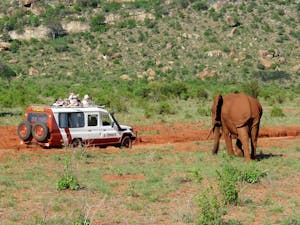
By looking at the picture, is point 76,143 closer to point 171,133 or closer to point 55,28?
point 171,133

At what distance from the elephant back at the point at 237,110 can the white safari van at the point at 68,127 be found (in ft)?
14.3

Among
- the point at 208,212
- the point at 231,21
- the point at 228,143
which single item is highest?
the point at 231,21

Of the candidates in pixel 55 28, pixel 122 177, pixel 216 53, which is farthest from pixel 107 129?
pixel 55 28

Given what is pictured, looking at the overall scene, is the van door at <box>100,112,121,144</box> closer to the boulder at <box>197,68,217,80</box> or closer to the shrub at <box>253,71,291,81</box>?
the boulder at <box>197,68,217,80</box>

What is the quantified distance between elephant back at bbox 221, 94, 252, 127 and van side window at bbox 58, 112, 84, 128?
4.77 meters

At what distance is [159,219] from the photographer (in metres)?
11.0

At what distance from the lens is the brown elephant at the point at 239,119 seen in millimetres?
17719

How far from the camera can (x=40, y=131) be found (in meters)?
19.1

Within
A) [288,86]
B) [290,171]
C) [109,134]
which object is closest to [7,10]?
[288,86]

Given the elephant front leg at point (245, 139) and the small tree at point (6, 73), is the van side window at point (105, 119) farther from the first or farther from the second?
the small tree at point (6, 73)

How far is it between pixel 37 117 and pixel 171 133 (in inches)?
348

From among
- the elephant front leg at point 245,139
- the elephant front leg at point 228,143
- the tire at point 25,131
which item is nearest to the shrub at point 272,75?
the elephant front leg at point 228,143

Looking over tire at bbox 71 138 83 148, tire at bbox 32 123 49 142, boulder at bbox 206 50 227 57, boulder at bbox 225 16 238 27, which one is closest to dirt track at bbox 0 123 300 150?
tire at bbox 32 123 49 142

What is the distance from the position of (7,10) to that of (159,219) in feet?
283
